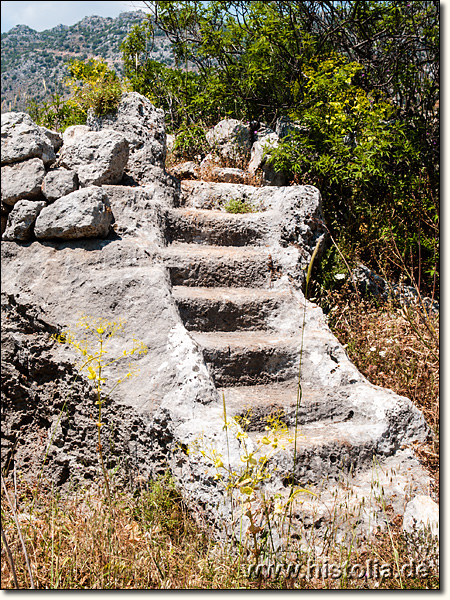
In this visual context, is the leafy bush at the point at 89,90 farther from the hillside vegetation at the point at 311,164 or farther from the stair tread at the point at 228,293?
the stair tread at the point at 228,293

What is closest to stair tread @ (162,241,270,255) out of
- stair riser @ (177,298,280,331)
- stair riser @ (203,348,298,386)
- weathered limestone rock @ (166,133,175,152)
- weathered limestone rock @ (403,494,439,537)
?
stair riser @ (177,298,280,331)

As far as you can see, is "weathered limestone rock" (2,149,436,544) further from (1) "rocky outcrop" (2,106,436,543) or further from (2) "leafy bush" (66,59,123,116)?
(2) "leafy bush" (66,59,123,116)

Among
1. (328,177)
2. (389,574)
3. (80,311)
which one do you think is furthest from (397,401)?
(328,177)

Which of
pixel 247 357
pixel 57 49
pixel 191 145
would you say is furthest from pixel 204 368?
pixel 57 49

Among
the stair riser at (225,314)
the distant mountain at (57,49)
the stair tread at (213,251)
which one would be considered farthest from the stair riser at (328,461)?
the distant mountain at (57,49)

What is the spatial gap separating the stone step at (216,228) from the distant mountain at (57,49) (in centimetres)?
255

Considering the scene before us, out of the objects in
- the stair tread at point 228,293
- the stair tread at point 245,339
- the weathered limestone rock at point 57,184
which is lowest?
the stair tread at point 245,339

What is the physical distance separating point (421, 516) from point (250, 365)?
181 cm

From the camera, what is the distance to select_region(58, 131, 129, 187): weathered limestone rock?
5.25m

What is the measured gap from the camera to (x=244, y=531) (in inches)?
112

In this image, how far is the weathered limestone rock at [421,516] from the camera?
305 centimetres

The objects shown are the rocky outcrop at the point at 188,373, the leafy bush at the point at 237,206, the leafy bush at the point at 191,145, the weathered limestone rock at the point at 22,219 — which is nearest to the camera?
the rocky outcrop at the point at 188,373

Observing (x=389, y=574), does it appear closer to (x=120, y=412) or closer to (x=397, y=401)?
(x=397, y=401)

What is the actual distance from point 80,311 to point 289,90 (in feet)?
19.0
